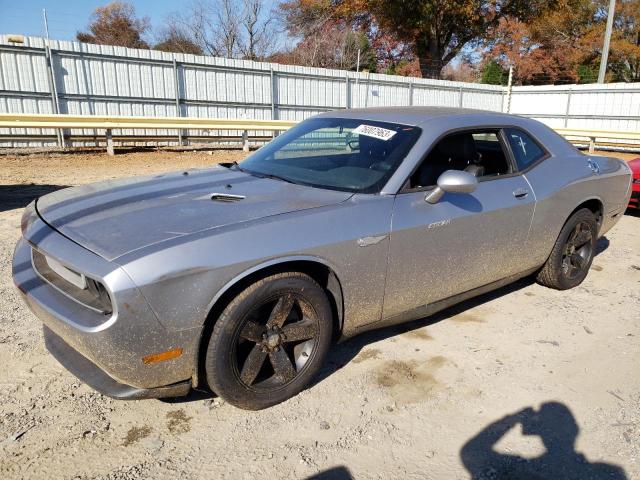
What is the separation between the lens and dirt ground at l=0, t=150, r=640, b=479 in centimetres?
241

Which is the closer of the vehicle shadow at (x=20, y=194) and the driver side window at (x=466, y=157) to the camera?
the driver side window at (x=466, y=157)

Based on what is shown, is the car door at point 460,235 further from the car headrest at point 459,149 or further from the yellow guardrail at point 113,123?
the yellow guardrail at point 113,123

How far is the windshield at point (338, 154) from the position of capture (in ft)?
10.7

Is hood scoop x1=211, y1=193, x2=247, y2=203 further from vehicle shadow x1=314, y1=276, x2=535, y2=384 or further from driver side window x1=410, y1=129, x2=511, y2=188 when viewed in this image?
vehicle shadow x1=314, y1=276, x2=535, y2=384

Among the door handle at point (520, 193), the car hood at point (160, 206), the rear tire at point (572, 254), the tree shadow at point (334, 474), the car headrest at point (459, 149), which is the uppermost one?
the car headrest at point (459, 149)

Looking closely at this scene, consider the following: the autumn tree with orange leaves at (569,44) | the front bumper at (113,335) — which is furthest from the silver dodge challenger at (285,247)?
the autumn tree with orange leaves at (569,44)

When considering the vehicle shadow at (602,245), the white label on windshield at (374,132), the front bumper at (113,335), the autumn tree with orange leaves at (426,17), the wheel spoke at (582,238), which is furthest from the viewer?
the autumn tree with orange leaves at (426,17)

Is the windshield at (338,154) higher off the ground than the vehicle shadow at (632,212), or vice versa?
the windshield at (338,154)

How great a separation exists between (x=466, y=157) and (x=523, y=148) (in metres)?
0.65

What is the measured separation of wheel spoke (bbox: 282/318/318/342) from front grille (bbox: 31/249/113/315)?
3.01 ft

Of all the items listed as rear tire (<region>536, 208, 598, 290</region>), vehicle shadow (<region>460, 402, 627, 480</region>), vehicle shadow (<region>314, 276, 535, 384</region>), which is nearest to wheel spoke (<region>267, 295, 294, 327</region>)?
vehicle shadow (<region>314, 276, 535, 384</region>)

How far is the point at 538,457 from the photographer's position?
8.22 ft

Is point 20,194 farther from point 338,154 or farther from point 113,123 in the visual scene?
point 338,154

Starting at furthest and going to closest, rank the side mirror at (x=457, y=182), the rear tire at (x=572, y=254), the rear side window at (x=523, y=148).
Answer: the rear tire at (x=572, y=254) → the rear side window at (x=523, y=148) → the side mirror at (x=457, y=182)
